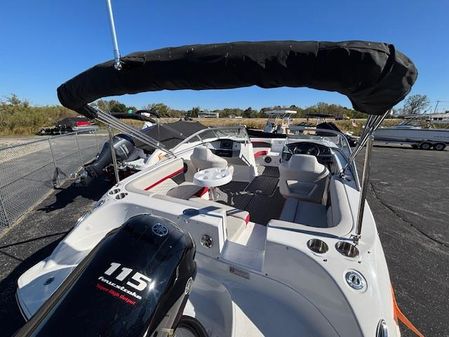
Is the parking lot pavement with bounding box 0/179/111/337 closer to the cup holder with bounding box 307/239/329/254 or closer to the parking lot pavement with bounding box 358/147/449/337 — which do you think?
the cup holder with bounding box 307/239/329/254

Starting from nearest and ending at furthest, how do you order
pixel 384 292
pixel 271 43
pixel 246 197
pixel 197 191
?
pixel 271 43, pixel 384 292, pixel 197 191, pixel 246 197

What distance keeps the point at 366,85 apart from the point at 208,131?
3816mm

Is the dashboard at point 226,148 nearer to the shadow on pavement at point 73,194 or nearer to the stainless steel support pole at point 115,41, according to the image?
the shadow on pavement at point 73,194

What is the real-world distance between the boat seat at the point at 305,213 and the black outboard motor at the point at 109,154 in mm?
3574

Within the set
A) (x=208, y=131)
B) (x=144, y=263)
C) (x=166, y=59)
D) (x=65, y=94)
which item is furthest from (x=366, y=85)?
(x=208, y=131)

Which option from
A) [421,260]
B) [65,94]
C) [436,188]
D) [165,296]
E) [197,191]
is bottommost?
[436,188]

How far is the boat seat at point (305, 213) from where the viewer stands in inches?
91.5

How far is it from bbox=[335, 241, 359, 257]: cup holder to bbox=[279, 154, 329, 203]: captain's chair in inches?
57.3

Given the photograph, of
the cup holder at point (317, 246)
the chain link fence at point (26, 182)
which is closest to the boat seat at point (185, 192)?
the cup holder at point (317, 246)

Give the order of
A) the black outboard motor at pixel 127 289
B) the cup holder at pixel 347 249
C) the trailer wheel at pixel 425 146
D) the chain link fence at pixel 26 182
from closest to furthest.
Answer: the black outboard motor at pixel 127 289, the cup holder at pixel 347 249, the chain link fence at pixel 26 182, the trailer wheel at pixel 425 146

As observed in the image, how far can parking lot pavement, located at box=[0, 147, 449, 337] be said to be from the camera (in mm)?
2205

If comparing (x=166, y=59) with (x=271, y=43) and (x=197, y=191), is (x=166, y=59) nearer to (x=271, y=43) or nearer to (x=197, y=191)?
(x=271, y=43)

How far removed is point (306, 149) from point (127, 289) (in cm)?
388

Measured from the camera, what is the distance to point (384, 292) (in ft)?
4.03
